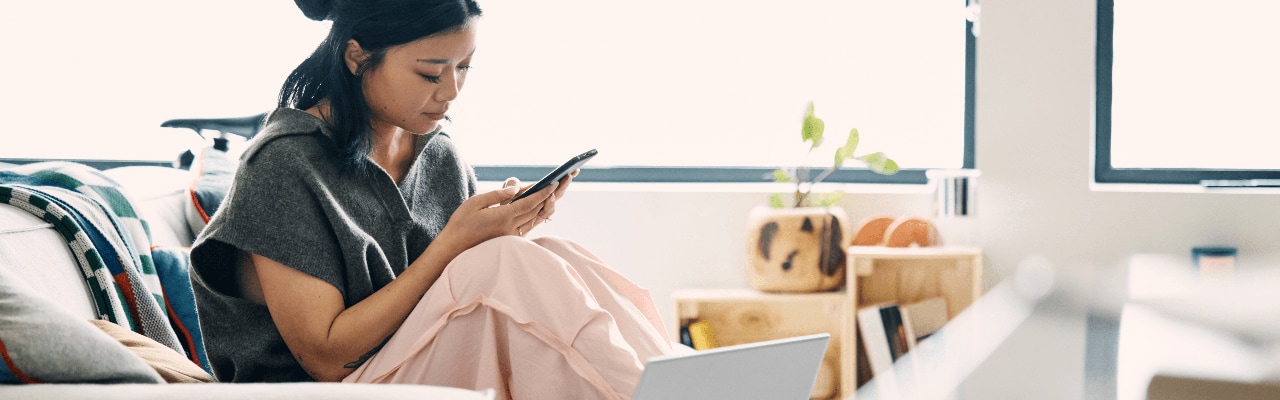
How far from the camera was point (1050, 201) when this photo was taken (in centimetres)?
271

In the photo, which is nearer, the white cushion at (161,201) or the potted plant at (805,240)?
the white cushion at (161,201)

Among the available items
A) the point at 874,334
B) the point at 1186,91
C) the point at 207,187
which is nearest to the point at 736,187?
the point at 874,334

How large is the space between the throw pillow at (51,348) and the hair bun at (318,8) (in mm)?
512

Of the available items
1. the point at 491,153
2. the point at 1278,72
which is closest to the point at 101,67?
the point at 491,153

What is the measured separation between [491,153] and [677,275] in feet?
2.44

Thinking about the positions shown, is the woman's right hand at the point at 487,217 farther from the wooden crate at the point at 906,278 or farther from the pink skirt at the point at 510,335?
the wooden crate at the point at 906,278

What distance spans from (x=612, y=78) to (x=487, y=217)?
187 centimetres

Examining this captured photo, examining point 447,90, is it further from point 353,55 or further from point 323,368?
point 323,368

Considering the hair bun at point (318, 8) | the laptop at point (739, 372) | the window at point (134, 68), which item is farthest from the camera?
the window at point (134, 68)

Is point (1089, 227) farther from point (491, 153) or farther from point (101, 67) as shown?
point (101, 67)

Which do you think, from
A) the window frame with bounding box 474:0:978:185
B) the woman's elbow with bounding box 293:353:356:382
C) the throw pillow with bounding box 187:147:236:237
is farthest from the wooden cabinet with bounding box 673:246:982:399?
the woman's elbow with bounding box 293:353:356:382

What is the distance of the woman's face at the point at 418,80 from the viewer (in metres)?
1.33

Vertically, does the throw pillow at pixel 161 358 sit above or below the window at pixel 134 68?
below

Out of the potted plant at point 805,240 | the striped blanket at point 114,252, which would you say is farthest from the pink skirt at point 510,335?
the potted plant at point 805,240
